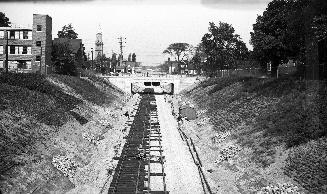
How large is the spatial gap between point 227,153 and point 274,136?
354 centimetres

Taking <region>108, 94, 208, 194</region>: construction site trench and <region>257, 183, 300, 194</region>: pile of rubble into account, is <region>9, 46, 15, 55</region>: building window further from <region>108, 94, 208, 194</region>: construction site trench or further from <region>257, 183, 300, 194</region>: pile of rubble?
<region>257, 183, 300, 194</region>: pile of rubble

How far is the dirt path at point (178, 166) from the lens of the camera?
2298 cm

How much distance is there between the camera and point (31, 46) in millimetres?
73062

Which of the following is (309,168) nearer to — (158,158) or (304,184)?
(304,184)

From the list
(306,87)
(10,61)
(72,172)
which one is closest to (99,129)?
(72,172)

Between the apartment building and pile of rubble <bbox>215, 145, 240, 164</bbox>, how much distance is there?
4414 centimetres

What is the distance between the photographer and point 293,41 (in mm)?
42188

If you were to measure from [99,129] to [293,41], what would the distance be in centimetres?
2231

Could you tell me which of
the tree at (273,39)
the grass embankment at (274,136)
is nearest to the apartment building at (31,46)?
the tree at (273,39)

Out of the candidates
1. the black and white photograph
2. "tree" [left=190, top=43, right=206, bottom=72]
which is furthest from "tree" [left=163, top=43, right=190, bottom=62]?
the black and white photograph

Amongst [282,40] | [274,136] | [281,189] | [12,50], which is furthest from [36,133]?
[12,50]

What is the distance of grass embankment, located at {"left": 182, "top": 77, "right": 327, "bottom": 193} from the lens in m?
21.3

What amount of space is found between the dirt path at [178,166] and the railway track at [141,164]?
48cm

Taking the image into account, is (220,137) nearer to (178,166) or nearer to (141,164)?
(178,166)
